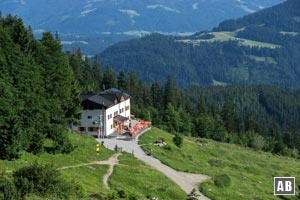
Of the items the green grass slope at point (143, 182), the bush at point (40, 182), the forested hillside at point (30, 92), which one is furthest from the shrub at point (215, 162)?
the bush at point (40, 182)

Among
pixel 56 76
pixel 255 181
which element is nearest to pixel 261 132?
pixel 255 181

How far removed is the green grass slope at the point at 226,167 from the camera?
227 ft

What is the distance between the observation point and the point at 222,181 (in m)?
70.9

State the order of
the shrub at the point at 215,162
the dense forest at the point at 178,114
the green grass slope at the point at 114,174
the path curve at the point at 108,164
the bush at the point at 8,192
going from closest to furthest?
the bush at the point at 8,192
the green grass slope at the point at 114,174
the path curve at the point at 108,164
the shrub at the point at 215,162
the dense forest at the point at 178,114

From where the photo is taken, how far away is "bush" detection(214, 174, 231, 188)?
6946cm

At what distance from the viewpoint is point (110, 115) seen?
351ft

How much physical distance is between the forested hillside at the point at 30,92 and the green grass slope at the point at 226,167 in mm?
19084

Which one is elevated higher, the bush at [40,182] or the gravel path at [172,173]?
the bush at [40,182]

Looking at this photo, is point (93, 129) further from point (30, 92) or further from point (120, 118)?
point (30, 92)

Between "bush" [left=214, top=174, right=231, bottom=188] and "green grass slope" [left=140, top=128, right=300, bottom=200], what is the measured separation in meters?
0.56

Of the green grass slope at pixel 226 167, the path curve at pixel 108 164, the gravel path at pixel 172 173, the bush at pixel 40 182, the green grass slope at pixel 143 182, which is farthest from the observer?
the green grass slope at pixel 226 167
